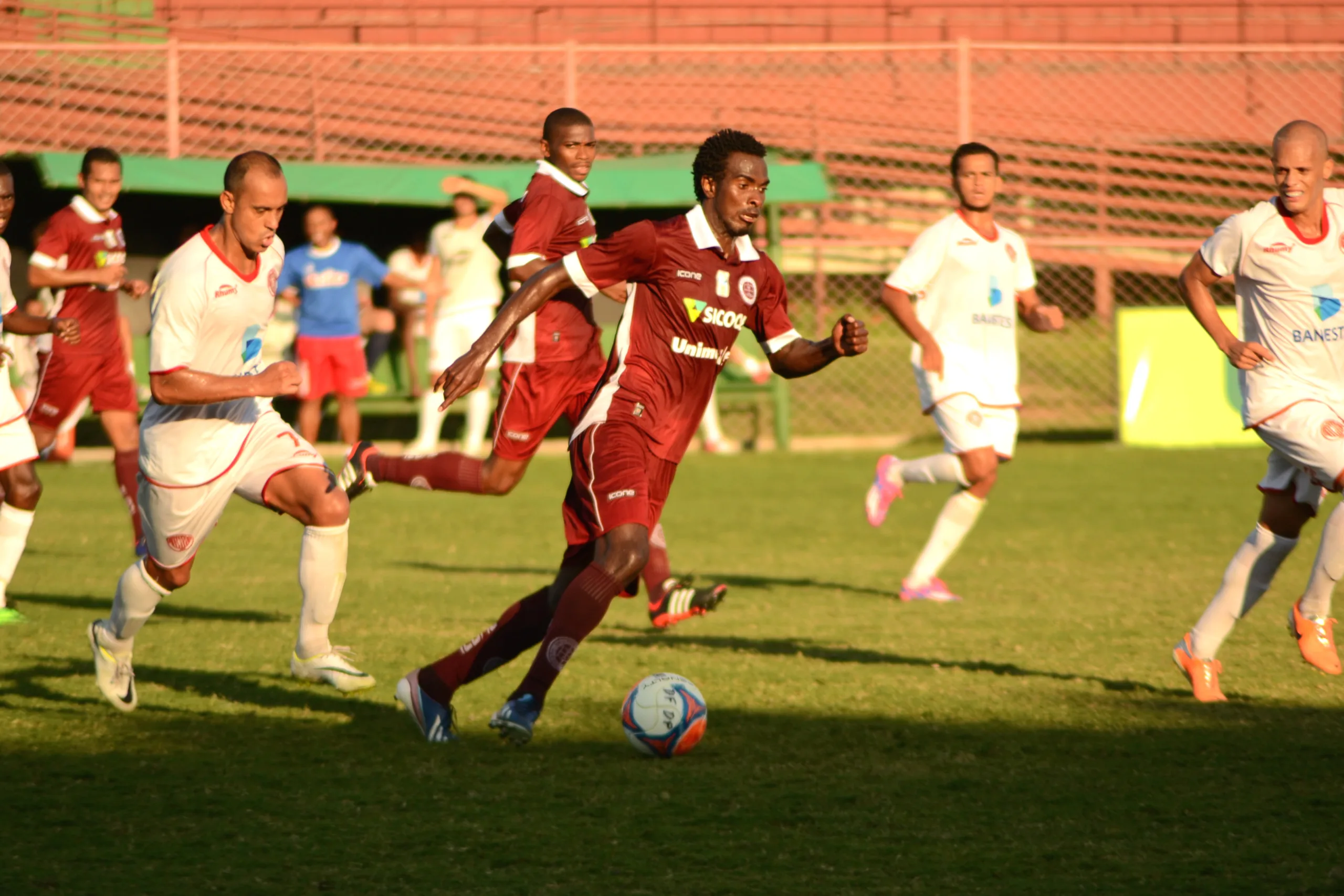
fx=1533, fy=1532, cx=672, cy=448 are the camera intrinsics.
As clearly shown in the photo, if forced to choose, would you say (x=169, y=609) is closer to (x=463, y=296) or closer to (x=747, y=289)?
(x=747, y=289)

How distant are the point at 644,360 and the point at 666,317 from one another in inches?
6.5

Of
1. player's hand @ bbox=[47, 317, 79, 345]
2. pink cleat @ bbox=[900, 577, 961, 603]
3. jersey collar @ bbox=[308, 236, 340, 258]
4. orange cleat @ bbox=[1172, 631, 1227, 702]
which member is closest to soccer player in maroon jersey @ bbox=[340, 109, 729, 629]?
pink cleat @ bbox=[900, 577, 961, 603]

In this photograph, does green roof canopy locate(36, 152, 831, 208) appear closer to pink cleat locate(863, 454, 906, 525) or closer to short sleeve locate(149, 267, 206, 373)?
pink cleat locate(863, 454, 906, 525)

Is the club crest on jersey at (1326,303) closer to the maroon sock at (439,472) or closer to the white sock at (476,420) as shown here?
the maroon sock at (439,472)

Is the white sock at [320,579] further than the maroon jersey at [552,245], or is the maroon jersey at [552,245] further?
the maroon jersey at [552,245]

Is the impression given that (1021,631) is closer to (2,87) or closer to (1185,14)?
(2,87)

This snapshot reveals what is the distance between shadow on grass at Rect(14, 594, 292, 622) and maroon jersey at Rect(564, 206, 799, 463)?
10.3 feet

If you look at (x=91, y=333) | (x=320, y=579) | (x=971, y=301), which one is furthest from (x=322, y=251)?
(x=320, y=579)

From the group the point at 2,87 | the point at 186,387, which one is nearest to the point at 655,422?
the point at 186,387

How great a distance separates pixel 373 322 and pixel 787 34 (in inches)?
440

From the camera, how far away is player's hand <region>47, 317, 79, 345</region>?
23.6 ft

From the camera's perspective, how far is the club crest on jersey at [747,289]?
209 inches

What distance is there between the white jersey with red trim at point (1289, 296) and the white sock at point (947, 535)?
8.47 feet

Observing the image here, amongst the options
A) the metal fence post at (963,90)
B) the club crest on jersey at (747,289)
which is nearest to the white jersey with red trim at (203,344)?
the club crest on jersey at (747,289)
